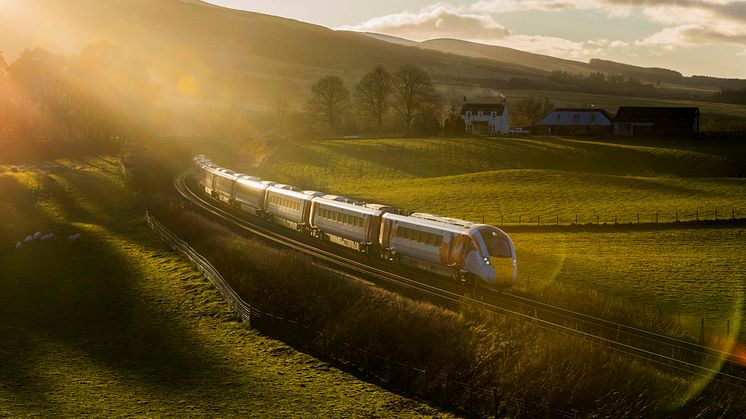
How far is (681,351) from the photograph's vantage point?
29094 millimetres

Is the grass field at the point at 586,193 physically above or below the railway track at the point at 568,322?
above

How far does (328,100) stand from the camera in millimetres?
149500

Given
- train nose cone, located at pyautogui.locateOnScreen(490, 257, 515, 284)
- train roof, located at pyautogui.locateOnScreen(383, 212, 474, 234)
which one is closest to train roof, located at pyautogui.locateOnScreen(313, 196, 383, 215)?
train roof, located at pyautogui.locateOnScreen(383, 212, 474, 234)

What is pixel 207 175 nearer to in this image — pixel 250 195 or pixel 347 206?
pixel 250 195

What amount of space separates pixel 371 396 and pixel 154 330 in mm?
13684

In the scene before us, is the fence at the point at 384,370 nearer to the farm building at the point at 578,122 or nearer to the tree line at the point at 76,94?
the tree line at the point at 76,94

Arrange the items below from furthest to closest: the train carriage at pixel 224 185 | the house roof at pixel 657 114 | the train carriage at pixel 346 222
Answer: the house roof at pixel 657 114, the train carriage at pixel 224 185, the train carriage at pixel 346 222

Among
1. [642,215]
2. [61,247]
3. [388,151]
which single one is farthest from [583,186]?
[61,247]

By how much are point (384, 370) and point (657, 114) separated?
11775 centimetres

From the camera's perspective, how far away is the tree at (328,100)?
148125 millimetres

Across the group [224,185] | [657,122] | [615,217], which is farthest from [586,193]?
[657,122]

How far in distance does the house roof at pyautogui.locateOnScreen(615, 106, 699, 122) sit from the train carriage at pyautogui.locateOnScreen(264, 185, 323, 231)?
302ft

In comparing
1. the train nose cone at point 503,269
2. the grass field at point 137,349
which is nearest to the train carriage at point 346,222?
the grass field at point 137,349

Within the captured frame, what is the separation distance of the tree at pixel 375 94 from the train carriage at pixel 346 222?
96747mm
